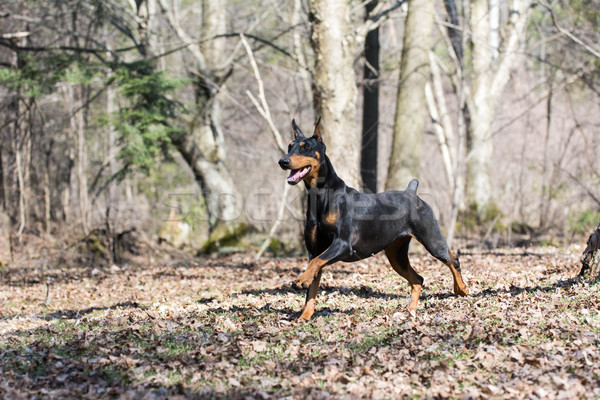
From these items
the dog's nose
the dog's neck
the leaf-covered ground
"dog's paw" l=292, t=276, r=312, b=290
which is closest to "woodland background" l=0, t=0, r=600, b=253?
the leaf-covered ground

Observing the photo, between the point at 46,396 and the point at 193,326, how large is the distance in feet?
7.80

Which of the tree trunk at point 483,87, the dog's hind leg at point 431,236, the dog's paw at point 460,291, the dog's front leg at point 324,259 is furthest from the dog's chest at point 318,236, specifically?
the tree trunk at point 483,87

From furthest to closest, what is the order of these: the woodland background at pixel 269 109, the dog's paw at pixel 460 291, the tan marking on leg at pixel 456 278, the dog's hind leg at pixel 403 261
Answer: the woodland background at pixel 269 109, the dog's paw at pixel 460 291, the tan marking on leg at pixel 456 278, the dog's hind leg at pixel 403 261

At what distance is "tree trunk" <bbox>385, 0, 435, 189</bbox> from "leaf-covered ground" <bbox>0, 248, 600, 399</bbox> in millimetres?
5815

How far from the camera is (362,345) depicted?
6199mm

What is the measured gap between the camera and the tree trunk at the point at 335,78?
45.2 ft

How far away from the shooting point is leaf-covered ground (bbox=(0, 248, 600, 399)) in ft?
16.9

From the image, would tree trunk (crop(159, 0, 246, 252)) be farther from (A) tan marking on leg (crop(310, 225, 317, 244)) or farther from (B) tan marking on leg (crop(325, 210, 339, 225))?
(B) tan marking on leg (crop(325, 210, 339, 225))

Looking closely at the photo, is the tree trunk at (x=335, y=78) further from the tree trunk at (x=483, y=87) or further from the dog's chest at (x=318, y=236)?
the tree trunk at (x=483, y=87)

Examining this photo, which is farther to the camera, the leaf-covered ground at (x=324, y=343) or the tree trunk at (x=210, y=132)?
the tree trunk at (x=210, y=132)

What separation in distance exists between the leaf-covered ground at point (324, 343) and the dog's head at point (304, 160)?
162cm

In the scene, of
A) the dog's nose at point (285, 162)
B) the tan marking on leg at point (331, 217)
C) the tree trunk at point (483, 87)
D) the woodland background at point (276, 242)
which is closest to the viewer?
the woodland background at point (276, 242)

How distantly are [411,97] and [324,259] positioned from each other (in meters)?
10.2

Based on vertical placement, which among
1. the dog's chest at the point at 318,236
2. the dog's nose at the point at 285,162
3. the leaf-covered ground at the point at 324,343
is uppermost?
the dog's nose at the point at 285,162
